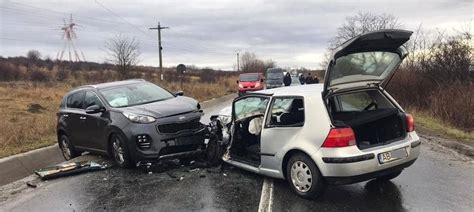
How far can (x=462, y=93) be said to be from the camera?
48.8ft

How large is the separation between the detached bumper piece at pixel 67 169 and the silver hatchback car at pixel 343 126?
3013 millimetres

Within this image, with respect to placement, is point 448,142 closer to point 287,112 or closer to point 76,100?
point 287,112

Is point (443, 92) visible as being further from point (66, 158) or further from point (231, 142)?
point (66, 158)

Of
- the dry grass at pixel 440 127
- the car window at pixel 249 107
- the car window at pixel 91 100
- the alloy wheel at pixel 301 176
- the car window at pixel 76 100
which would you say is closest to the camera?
the alloy wheel at pixel 301 176

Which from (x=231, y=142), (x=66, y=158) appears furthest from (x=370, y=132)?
(x=66, y=158)

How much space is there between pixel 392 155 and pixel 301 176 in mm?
1175

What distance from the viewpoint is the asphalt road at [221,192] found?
5.53 metres

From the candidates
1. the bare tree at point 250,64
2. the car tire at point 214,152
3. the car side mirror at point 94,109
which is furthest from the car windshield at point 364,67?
the bare tree at point 250,64

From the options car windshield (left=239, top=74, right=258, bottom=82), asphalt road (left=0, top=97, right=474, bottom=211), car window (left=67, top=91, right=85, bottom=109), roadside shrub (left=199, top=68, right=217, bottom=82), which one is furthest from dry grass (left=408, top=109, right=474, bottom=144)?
roadside shrub (left=199, top=68, right=217, bottom=82)

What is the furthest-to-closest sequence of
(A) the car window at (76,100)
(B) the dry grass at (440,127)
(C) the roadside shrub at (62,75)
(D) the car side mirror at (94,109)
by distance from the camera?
(C) the roadside shrub at (62,75), (B) the dry grass at (440,127), (A) the car window at (76,100), (D) the car side mirror at (94,109)

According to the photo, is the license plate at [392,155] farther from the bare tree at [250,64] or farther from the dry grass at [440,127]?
the bare tree at [250,64]

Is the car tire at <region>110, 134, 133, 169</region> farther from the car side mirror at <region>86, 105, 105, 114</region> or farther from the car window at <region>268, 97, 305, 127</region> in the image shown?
the car window at <region>268, 97, 305, 127</region>

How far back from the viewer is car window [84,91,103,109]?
342 inches

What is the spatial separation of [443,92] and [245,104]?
36.8 ft
